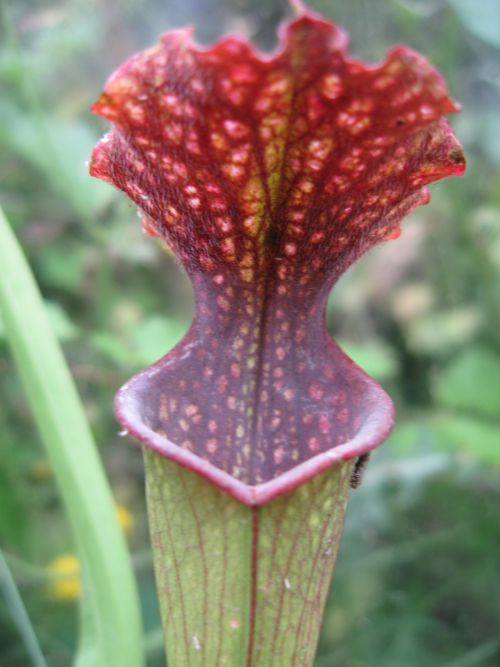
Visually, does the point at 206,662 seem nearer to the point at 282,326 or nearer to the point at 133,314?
the point at 282,326

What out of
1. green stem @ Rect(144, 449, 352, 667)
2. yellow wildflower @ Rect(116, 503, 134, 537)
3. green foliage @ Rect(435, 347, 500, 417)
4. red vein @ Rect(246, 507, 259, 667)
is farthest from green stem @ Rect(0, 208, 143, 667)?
green foliage @ Rect(435, 347, 500, 417)

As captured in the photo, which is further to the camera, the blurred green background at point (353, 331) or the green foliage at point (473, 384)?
the green foliage at point (473, 384)

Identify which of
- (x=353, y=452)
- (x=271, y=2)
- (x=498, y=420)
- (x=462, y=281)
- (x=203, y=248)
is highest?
(x=271, y=2)

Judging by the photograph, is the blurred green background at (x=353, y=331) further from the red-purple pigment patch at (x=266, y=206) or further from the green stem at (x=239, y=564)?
the green stem at (x=239, y=564)

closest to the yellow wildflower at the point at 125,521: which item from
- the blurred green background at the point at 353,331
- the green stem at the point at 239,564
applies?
the blurred green background at the point at 353,331

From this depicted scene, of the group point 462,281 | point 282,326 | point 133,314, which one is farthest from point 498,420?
point 282,326

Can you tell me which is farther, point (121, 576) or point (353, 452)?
point (121, 576)

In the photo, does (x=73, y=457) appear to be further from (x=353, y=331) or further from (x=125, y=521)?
(x=353, y=331)
